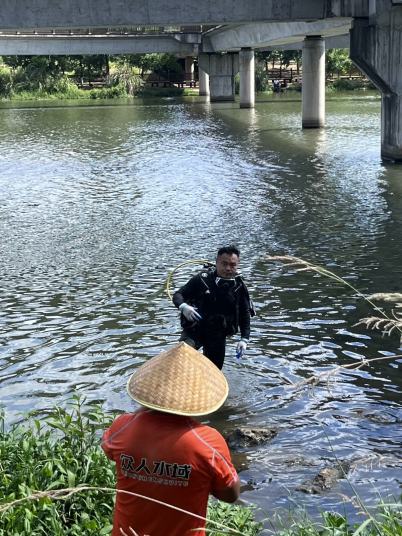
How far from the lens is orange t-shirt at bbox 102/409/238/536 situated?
381 cm

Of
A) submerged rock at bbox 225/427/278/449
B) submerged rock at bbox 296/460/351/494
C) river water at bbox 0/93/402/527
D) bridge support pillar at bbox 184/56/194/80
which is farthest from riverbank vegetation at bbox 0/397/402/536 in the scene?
bridge support pillar at bbox 184/56/194/80

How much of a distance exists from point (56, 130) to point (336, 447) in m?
38.6

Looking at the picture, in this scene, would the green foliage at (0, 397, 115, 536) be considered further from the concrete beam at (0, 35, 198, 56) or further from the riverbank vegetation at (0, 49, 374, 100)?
the riverbank vegetation at (0, 49, 374, 100)

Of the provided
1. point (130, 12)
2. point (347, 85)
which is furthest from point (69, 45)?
point (130, 12)

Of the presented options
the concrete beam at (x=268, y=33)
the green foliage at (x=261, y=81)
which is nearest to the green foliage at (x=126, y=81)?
the green foliage at (x=261, y=81)

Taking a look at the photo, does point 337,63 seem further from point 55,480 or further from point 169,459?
point 169,459

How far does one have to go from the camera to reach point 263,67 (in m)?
87.1

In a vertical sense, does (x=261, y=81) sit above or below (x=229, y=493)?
above

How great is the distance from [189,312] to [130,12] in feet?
78.9

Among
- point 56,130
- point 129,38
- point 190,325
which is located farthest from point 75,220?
point 129,38

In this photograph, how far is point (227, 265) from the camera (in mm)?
8078

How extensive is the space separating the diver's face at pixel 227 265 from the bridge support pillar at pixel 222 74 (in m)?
61.9

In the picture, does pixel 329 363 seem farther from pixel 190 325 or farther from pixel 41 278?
pixel 41 278

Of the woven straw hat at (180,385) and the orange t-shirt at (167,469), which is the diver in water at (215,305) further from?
the orange t-shirt at (167,469)
